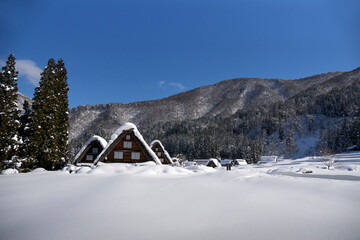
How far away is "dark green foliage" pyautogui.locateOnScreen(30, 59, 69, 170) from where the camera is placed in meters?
20.7

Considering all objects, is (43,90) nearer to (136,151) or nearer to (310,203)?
(136,151)

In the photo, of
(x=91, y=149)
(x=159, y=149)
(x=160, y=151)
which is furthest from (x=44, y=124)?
(x=160, y=151)

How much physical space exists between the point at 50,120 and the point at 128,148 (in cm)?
995

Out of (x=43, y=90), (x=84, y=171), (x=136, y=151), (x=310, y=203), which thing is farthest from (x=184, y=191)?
(x=43, y=90)

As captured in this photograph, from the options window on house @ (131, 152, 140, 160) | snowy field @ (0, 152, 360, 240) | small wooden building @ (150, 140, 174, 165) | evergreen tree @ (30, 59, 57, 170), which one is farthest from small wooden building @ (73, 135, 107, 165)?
snowy field @ (0, 152, 360, 240)

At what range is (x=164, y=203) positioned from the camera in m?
5.16

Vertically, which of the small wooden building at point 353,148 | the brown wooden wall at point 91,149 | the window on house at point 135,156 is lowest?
the small wooden building at point 353,148

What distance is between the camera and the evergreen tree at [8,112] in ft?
60.5

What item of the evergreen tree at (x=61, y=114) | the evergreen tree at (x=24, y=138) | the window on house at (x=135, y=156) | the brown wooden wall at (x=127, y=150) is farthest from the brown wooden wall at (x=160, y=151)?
the evergreen tree at (x=24, y=138)

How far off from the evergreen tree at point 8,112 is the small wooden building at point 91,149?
7.99 m

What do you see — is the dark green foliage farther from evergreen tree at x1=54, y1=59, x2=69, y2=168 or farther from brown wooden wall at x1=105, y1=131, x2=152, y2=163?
brown wooden wall at x1=105, y1=131, x2=152, y2=163

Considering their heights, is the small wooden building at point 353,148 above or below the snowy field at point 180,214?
below

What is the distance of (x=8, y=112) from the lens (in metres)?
19.1

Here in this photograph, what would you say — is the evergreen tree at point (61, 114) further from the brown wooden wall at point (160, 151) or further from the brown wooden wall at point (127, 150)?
the brown wooden wall at point (160, 151)
